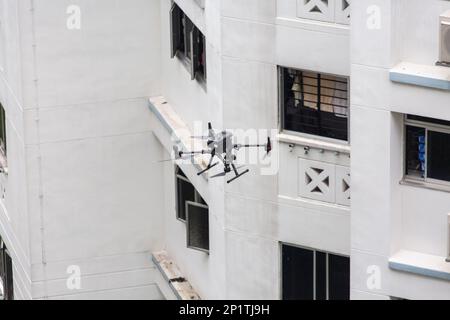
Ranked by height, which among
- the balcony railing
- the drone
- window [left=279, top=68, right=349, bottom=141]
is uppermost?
the balcony railing

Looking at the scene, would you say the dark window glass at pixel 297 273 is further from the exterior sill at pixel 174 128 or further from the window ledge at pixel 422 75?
the window ledge at pixel 422 75

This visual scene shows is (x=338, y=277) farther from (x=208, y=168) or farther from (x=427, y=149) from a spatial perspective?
(x=427, y=149)

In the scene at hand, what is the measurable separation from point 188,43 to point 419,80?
26.2ft

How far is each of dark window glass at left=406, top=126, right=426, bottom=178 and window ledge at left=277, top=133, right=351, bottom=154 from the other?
2.19 m

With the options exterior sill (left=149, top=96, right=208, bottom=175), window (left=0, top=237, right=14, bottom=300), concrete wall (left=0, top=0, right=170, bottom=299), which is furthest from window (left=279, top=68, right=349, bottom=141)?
window (left=0, top=237, right=14, bottom=300)

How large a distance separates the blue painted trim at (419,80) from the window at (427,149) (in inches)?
26.1

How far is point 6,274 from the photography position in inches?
1572

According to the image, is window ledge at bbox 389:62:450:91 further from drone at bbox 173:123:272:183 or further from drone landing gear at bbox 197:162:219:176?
drone landing gear at bbox 197:162:219:176

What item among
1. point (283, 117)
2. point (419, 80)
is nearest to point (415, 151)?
point (419, 80)

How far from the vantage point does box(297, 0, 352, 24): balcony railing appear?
2866 centimetres

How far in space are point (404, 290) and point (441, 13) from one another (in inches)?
154

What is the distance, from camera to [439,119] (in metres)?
26.3

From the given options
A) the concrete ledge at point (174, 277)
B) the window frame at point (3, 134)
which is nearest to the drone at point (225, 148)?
the concrete ledge at point (174, 277)
